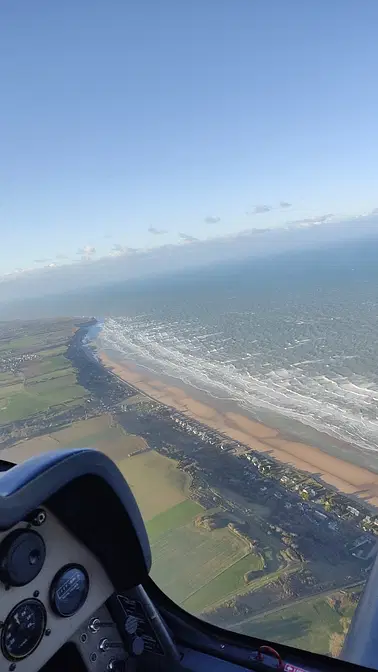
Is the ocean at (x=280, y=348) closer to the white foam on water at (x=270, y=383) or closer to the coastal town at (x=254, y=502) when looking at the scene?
the white foam on water at (x=270, y=383)

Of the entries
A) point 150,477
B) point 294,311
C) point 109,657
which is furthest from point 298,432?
point 294,311

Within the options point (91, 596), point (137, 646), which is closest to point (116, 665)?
point (137, 646)

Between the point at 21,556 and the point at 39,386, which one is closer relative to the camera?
the point at 21,556

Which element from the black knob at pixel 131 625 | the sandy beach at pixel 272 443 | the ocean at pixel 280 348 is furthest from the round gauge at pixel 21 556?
the ocean at pixel 280 348

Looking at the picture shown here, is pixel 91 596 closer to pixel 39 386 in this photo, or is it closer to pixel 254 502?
pixel 254 502

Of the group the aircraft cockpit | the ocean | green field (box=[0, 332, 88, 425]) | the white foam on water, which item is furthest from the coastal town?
the white foam on water

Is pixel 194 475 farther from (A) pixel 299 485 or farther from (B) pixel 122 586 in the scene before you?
(B) pixel 122 586

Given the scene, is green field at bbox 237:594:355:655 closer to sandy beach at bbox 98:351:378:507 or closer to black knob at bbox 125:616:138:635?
black knob at bbox 125:616:138:635
